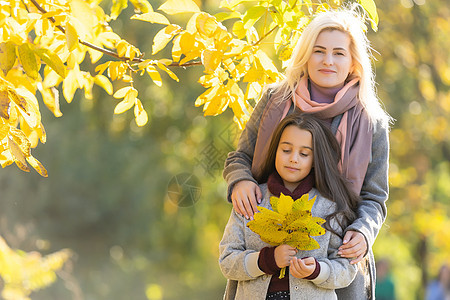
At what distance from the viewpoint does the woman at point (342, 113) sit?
6.65 feet

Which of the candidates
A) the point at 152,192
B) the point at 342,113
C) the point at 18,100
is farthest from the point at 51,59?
the point at 152,192

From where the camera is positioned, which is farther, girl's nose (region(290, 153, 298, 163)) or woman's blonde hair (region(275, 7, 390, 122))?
woman's blonde hair (region(275, 7, 390, 122))

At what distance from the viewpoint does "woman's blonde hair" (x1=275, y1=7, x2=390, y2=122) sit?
2102mm

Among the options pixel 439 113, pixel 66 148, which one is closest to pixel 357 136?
pixel 439 113

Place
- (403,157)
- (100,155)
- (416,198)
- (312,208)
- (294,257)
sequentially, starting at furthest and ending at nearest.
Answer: (100,155)
(403,157)
(416,198)
(312,208)
(294,257)

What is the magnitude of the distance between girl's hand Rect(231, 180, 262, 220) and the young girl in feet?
0.07

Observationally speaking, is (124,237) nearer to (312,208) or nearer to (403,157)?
(403,157)

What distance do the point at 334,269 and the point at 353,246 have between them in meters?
0.09

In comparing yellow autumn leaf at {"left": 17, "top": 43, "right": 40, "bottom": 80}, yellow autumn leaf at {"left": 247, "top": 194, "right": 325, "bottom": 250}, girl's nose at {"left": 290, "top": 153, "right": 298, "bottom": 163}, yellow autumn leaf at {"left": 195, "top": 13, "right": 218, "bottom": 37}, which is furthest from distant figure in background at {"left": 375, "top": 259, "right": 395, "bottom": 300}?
yellow autumn leaf at {"left": 17, "top": 43, "right": 40, "bottom": 80}

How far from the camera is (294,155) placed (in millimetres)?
1990

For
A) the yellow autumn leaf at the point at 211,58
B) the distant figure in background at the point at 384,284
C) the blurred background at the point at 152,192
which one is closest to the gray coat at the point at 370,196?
the yellow autumn leaf at the point at 211,58

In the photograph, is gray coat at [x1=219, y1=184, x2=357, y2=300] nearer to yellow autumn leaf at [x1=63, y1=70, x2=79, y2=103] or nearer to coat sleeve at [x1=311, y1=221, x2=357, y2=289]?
coat sleeve at [x1=311, y1=221, x2=357, y2=289]

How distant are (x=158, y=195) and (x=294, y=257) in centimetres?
1055

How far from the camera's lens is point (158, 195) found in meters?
12.3
